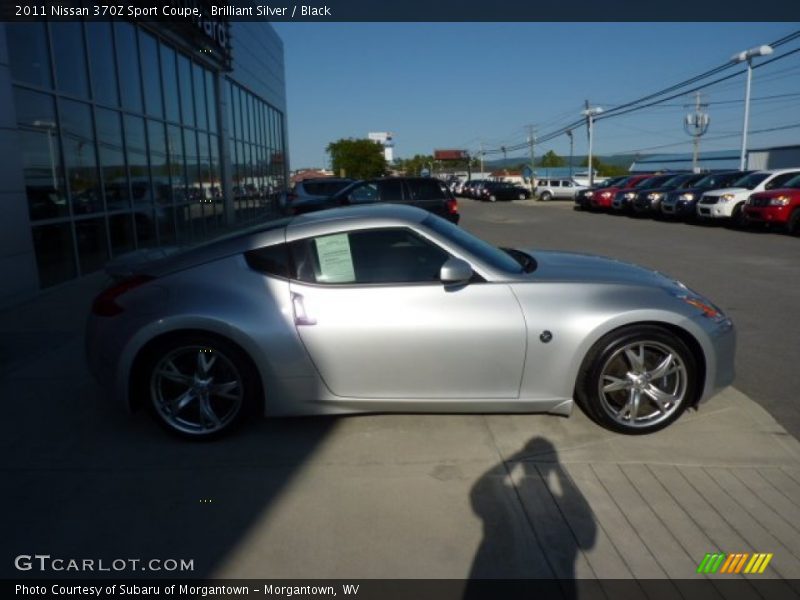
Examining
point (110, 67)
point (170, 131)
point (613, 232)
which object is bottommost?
point (613, 232)

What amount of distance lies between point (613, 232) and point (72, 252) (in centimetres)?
1435

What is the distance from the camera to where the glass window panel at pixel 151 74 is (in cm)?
1350

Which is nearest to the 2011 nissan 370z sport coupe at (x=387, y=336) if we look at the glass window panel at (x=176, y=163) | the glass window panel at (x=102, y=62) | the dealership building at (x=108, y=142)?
the dealership building at (x=108, y=142)

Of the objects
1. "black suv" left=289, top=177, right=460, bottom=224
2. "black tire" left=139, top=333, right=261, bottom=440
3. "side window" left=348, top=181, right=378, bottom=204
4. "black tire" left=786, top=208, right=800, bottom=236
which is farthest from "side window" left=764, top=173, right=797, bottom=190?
"black tire" left=139, top=333, right=261, bottom=440

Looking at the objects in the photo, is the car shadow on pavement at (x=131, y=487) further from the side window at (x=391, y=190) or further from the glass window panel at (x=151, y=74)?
the glass window panel at (x=151, y=74)

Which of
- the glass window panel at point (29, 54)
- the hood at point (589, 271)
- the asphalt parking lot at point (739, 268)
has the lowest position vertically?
the asphalt parking lot at point (739, 268)

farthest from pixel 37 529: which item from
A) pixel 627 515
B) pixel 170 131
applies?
pixel 170 131

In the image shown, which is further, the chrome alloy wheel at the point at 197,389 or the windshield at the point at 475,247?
the windshield at the point at 475,247

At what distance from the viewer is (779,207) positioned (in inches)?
618

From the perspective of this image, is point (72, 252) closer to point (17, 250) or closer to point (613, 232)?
point (17, 250)

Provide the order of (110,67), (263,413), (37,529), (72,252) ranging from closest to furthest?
1. (37,529)
2. (263,413)
3. (72,252)
4. (110,67)

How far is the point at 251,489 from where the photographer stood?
11.0 feet

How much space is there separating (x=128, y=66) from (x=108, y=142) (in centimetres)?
225

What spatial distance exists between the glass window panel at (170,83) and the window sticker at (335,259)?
505 inches
